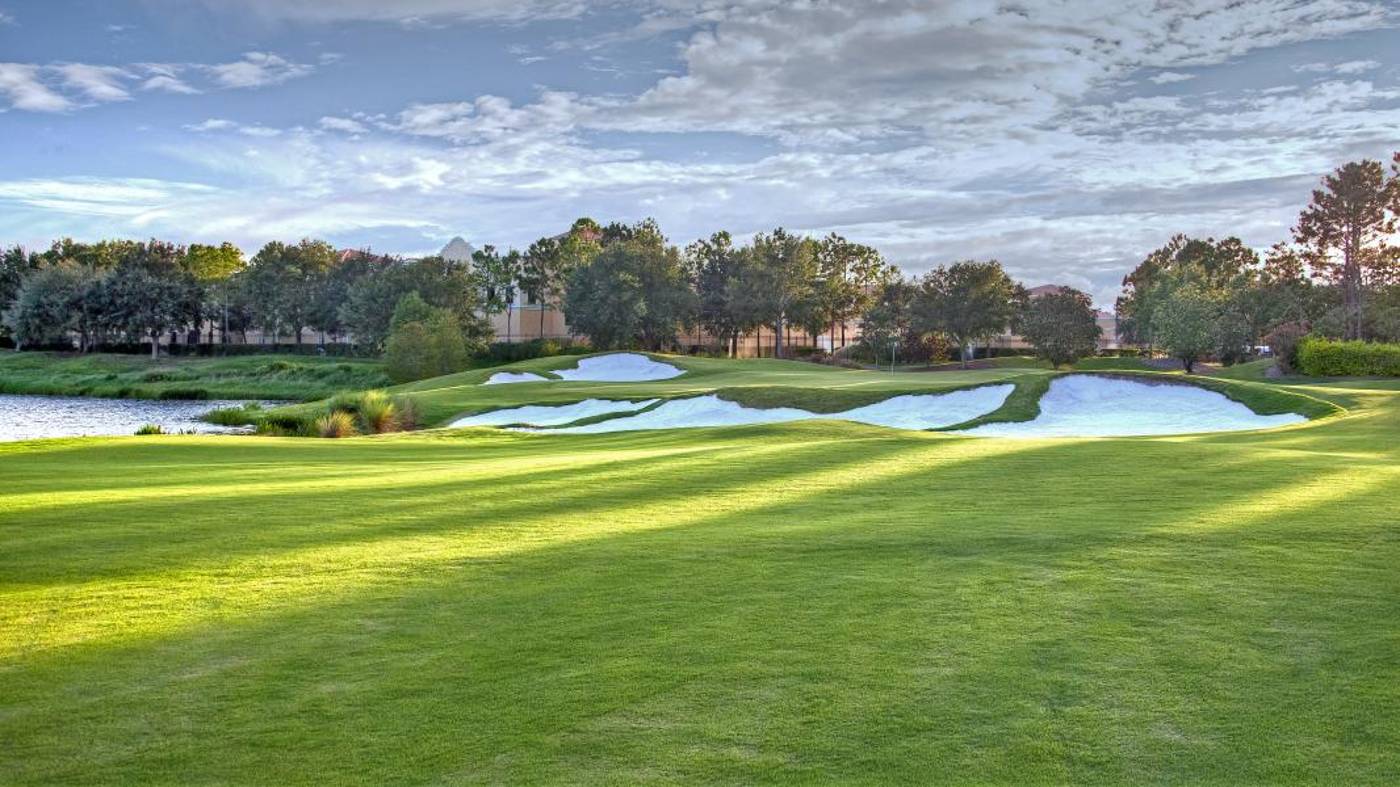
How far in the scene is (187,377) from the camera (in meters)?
75.2

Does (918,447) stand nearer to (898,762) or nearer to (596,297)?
(898,762)

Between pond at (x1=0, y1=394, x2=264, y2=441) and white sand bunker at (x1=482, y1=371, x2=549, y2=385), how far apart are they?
14.4 metres

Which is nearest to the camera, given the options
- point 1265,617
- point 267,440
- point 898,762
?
point 898,762

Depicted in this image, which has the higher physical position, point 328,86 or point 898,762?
point 328,86

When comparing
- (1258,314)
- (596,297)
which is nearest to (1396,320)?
(1258,314)

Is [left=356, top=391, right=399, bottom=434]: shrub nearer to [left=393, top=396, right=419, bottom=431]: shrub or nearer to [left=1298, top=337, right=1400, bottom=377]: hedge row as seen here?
[left=393, top=396, right=419, bottom=431]: shrub

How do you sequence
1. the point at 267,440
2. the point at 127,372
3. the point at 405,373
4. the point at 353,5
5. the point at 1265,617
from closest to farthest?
the point at 1265,617 < the point at 267,440 < the point at 353,5 < the point at 405,373 < the point at 127,372

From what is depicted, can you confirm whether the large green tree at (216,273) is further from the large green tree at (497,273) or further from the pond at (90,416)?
the pond at (90,416)

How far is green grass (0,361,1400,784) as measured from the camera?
4.71 metres

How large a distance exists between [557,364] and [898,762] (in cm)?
5983

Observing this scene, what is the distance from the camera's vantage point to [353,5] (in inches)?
1048

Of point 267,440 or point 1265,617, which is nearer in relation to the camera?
point 1265,617

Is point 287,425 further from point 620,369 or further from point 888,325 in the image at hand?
point 888,325

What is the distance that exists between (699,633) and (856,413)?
26835 mm
